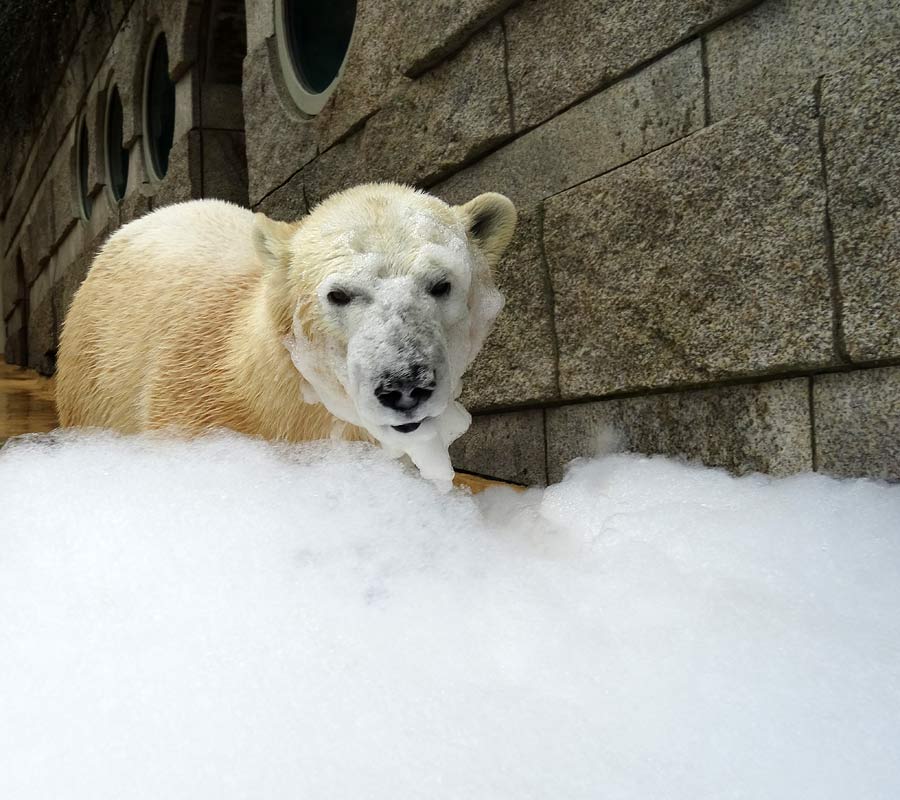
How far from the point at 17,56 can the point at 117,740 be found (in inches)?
517

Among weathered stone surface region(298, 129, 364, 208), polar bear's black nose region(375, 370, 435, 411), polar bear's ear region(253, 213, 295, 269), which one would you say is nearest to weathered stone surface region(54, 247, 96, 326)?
weathered stone surface region(298, 129, 364, 208)

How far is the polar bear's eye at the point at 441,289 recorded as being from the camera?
2070 mm

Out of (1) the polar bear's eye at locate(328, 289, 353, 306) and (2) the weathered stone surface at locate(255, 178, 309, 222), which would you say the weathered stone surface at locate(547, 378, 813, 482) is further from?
(2) the weathered stone surface at locate(255, 178, 309, 222)

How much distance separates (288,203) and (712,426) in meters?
2.99

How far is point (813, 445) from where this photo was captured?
2293 mm

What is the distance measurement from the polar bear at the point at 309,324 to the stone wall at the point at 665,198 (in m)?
0.62

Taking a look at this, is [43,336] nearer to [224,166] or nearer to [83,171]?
[83,171]

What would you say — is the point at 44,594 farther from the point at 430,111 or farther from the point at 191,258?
the point at 430,111

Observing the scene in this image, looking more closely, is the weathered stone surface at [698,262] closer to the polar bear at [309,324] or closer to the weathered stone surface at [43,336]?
the polar bear at [309,324]

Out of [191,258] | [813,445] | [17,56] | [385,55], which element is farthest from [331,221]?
[17,56]

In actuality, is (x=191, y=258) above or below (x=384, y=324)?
above

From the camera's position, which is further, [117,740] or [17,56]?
[17,56]

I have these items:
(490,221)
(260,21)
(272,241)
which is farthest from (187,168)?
(490,221)

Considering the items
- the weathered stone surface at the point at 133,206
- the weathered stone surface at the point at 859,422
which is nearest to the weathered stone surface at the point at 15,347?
the weathered stone surface at the point at 133,206
